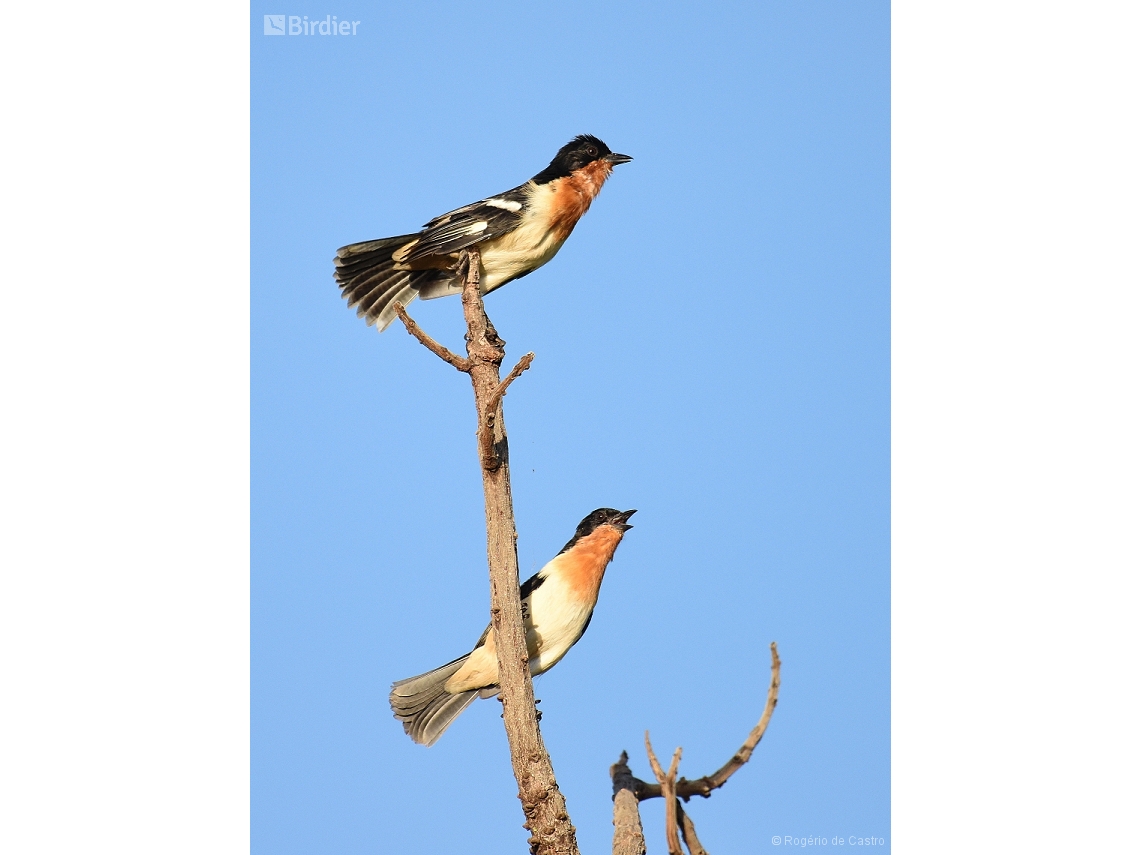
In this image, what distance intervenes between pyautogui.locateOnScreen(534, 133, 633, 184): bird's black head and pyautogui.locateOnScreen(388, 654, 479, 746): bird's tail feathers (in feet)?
11.6

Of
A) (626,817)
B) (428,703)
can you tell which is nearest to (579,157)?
(428,703)

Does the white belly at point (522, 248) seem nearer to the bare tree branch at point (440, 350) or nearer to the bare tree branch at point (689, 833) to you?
the bare tree branch at point (440, 350)

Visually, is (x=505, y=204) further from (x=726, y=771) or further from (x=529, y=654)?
(x=726, y=771)

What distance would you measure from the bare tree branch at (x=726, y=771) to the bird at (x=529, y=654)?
1030 mm

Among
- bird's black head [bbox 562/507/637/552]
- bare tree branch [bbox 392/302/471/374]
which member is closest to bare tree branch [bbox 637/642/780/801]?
bird's black head [bbox 562/507/637/552]

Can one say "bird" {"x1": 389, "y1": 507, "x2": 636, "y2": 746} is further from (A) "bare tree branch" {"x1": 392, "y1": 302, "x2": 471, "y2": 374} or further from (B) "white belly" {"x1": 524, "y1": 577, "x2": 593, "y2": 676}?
(A) "bare tree branch" {"x1": 392, "y1": 302, "x2": 471, "y2": 374}

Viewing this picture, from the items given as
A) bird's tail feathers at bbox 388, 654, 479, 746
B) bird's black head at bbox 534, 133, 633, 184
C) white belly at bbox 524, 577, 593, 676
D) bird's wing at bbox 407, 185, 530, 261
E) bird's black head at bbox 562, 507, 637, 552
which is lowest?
bird's tail feathers at bbox 388, 654, 479, 746

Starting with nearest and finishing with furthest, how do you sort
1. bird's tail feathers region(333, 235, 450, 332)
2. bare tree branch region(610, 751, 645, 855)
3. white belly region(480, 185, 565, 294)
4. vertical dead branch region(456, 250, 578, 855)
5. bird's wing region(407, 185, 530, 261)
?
1. vertical dead branch region(456, 250, 578, 855)
2. bare tree branch region(610, 751, 645, 855)
3. bird's wing region(407, 185, 530, 261)
4. white belly region(480, 185, 565, 294)
5. bird's tail feathers region(333, 235, 450, 332)

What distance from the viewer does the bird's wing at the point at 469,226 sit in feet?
22.3

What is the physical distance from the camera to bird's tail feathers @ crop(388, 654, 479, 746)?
661 centimetres

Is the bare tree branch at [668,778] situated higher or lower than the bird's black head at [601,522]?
lower

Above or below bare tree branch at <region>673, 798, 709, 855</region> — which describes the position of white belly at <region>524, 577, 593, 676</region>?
above

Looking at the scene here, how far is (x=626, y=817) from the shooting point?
20.2 ft

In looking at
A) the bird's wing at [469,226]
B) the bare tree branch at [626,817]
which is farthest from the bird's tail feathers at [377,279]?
the bare tree branch at [626,817]
